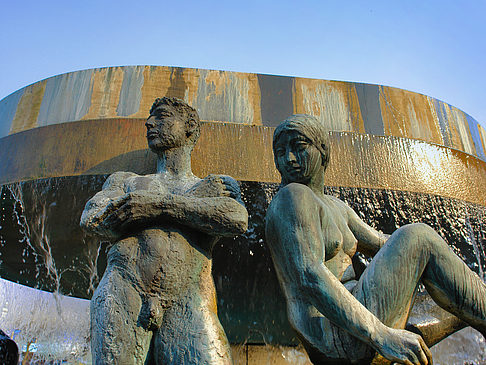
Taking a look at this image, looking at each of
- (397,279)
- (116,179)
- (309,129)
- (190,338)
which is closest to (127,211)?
(116,179)

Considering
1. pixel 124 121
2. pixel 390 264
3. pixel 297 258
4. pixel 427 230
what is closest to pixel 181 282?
pixel 297 258

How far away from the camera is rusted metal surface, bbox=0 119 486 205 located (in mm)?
4406

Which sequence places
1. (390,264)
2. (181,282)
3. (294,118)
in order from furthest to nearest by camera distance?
(294,118) → (181,282) → (390,264)

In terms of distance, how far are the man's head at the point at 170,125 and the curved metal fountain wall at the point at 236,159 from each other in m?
0.49

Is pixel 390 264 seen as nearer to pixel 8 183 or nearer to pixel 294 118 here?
pixel 294 118

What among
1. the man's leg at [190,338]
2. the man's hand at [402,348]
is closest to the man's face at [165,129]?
the man's leg at [190,338]

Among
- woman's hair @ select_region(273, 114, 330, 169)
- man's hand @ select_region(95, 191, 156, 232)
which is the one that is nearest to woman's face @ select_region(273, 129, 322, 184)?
woman's hair @ select_region(273, 114, 330, 169)

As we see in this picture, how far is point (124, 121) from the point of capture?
14.9 feet

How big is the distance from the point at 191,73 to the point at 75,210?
5.91 feet

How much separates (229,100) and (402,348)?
9.87 feet

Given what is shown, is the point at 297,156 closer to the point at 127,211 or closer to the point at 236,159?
the point at 236,159

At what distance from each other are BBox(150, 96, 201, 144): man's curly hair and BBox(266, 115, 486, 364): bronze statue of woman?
48.0 inches

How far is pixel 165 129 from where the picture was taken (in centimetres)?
384

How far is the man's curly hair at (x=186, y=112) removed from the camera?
3.93m
